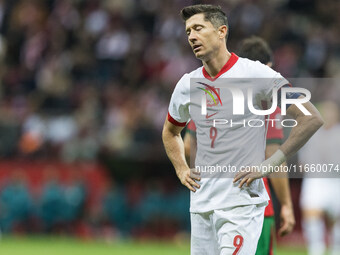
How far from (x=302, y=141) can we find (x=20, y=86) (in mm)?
13422

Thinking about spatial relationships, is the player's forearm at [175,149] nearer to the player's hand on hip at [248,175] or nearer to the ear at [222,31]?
the player's hand on hip at [248,175]

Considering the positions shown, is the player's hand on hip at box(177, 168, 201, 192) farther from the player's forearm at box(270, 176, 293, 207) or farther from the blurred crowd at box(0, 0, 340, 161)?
the blurred crowd at box(0, 0, 340, 161)

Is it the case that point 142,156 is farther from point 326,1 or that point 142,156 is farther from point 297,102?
point 297,102

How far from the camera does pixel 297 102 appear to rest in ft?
16.7

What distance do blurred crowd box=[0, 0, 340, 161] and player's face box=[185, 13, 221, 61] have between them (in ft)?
33.5

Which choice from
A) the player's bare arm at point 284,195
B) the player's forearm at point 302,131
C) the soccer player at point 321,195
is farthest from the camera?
the soccer player at point 321,195

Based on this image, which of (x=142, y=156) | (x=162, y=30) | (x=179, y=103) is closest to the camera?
(x=179, y=103)

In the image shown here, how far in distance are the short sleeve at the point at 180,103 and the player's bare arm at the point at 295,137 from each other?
2.19 feet

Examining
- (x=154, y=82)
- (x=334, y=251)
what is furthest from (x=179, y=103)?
(x=154, y=82)

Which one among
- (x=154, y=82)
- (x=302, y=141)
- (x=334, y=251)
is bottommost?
(x=334, y=251)

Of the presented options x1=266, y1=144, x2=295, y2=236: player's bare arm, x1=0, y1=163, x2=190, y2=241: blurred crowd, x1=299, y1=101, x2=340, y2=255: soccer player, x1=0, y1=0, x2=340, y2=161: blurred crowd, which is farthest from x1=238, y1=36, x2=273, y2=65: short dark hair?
x1=0, y1=0, x2=340, y2=161: blurred crowd

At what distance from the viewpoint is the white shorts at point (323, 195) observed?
12266 millimetres

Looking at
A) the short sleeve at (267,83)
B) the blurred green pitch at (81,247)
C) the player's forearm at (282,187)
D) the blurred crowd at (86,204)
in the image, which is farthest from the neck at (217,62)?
the blurred crowd at (86,204)

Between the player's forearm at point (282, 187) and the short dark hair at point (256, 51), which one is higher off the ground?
the short dark hair at point (256, 51)
